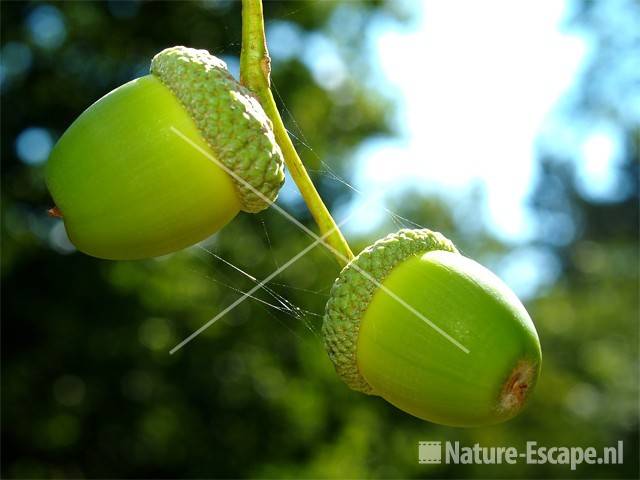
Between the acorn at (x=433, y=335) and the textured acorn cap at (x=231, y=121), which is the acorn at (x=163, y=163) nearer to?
the textured acorn cap at (x=231, y=121)

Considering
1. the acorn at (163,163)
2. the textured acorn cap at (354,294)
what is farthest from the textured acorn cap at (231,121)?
the textured acorn cap at (354,294)

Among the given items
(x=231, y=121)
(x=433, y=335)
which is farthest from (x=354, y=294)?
(x=231, y=121)

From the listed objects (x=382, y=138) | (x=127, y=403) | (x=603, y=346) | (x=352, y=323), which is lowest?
(x=603, y=346)

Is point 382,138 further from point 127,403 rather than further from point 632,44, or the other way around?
point 632,44

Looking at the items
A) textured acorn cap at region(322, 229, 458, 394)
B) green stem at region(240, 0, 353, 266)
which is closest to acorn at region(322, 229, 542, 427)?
textured acorn cap at region(322, 229, 458, 394)

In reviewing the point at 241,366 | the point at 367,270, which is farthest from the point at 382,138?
the point at 367,270

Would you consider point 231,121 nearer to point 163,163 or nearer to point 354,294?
point 163,163

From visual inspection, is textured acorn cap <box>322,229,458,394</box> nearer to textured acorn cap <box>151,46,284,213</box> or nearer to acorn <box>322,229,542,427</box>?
acorn <box>322,229,542,427</box>
